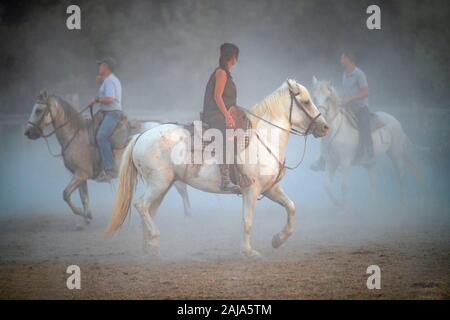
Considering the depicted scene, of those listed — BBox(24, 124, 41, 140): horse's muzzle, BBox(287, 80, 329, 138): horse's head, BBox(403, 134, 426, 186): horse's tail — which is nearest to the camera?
BBox(287, 80, 329, 138): horse's head

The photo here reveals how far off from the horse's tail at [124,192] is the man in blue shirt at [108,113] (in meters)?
1.88

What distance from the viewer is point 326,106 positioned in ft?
35.4

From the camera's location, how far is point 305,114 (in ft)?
26.1

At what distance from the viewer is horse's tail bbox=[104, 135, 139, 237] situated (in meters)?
7.98

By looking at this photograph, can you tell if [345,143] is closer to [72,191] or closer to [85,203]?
[85,203]

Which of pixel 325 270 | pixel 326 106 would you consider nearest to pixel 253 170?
pixel 325 270

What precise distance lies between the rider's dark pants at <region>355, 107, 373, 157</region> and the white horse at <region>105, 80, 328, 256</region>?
3368mm

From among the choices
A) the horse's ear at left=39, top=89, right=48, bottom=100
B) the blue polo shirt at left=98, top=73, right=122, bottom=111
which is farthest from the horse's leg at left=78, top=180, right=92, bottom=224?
the horse's ear at left=39, top=89, right=48, bottom=100

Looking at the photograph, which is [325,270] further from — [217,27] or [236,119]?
[217,27]

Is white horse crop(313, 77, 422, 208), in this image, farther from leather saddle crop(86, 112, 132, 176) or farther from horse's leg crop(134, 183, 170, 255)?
horse's leg crop(134, 183, 170, 255)

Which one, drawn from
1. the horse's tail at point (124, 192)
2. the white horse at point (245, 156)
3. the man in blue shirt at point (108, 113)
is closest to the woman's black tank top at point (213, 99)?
the white horse at point (245, 156)

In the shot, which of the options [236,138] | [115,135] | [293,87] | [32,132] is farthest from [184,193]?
[293,87]

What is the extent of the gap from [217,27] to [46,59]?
4.25 metres

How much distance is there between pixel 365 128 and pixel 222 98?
4.07 meters
